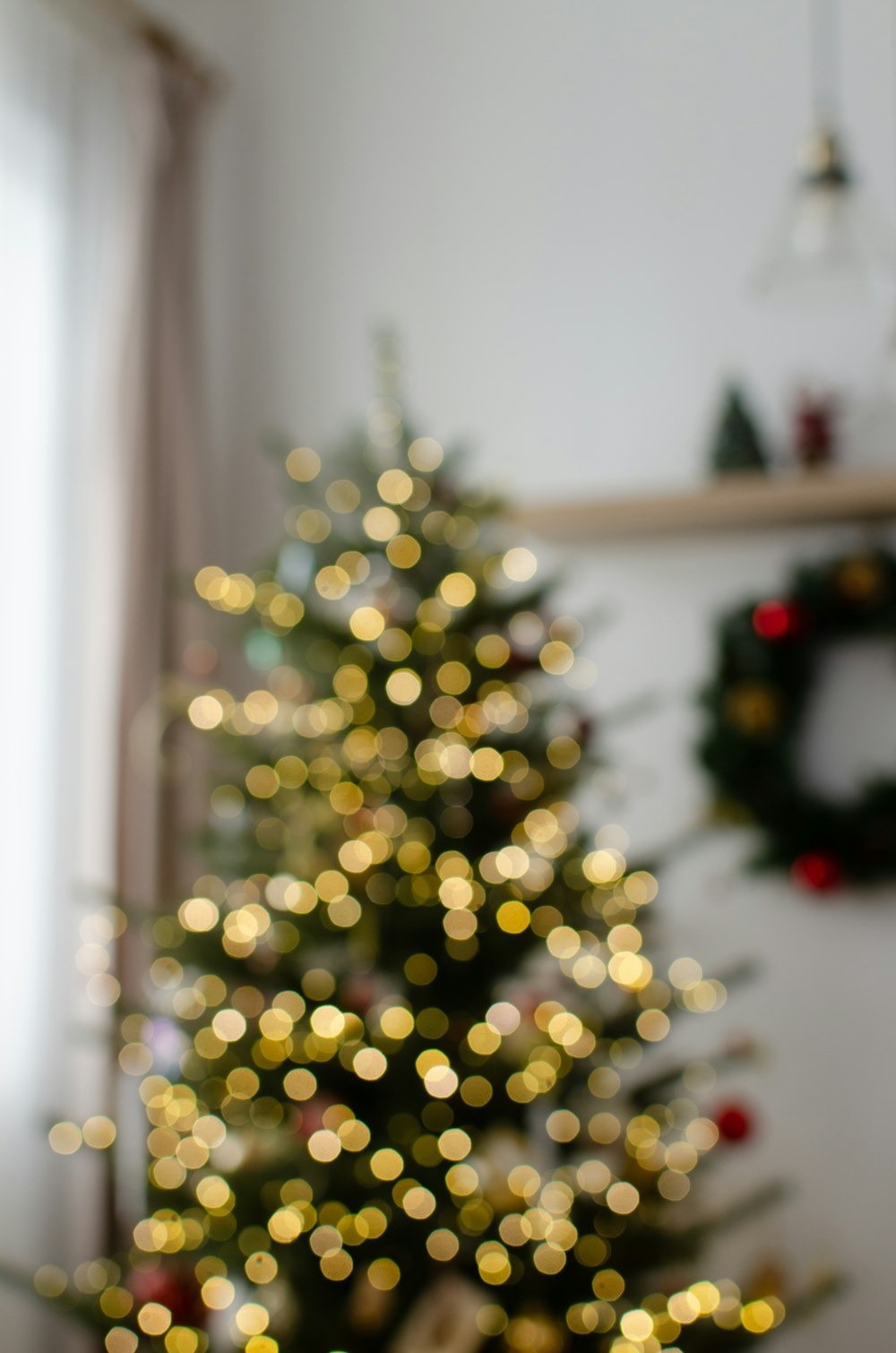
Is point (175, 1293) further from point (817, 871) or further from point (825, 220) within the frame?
point (825, 220)

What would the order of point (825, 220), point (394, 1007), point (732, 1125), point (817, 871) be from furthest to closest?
point (817, 871)
point (732, 1125)
point (825, 220)
point (394, 1007)

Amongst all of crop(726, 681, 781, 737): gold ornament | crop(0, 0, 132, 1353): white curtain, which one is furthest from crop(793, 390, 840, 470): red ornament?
crop(0, 0, 132, 1353): white curtain

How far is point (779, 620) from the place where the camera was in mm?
2010

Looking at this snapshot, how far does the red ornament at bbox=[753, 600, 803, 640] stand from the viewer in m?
2.01

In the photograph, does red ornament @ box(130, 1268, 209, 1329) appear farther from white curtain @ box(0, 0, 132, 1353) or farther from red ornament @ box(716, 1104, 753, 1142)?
red ornament @ box(716, 1104, 753, 1142)

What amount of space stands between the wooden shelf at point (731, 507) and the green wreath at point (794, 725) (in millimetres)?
103

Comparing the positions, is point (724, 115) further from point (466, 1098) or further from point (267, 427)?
point (466, 1098)

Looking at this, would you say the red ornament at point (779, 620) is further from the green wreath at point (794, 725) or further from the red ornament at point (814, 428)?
the red ornament at point (814, 428)

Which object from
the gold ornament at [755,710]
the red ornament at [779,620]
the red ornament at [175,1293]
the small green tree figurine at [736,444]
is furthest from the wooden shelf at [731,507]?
the red ornament at [175,1293]

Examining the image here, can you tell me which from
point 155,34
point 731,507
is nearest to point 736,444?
point 731,507

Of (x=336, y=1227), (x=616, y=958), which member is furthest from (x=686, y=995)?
(x=336, y=1227)

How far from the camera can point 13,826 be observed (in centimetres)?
192

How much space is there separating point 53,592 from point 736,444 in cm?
117

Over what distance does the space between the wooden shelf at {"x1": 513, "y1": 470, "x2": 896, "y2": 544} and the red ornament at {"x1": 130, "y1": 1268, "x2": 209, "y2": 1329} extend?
4.10ft
